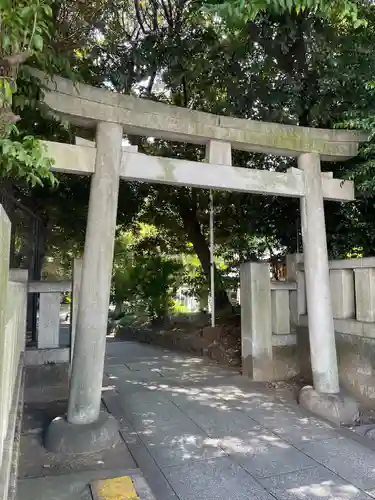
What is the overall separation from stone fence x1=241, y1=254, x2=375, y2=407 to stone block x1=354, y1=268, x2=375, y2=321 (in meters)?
0.07

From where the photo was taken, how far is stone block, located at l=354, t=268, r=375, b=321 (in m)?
4.82

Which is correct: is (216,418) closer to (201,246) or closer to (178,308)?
(201,246)

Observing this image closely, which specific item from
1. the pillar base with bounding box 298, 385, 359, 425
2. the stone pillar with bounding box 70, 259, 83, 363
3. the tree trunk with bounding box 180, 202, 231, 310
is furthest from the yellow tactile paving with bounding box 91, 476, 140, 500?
the tree trunk with bounding box 180, 202, 231, 310

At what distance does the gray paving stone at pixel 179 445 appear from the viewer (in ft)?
11.6

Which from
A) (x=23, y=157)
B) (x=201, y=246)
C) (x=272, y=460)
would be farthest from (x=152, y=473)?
(x=201, y=246)

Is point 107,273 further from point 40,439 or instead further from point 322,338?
point 322,338

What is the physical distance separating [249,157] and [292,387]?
456 centimetres

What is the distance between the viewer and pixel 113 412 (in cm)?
475

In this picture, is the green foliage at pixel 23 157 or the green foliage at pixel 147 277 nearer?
the green foliage at pixel 23 157

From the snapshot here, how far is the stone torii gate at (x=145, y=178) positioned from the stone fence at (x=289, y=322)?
52 centimetres

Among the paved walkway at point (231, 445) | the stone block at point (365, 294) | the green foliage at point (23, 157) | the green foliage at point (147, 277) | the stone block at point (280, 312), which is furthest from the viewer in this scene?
the green foliage at point (147, 277)

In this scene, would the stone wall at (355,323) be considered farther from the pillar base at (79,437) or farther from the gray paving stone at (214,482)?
the pillar base at (79,437)

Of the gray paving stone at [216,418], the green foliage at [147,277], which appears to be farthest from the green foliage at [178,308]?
the gray paving stone at [216,418]

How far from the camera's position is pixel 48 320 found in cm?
568
